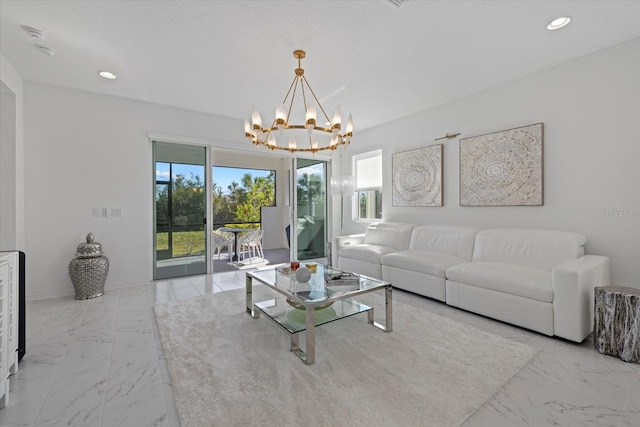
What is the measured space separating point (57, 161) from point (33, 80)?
101cm

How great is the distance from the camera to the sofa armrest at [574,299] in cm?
227

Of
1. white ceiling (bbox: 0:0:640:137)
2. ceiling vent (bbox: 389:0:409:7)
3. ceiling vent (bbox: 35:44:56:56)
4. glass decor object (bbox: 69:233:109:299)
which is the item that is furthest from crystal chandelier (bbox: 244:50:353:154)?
glass decor object (bbox: 69:233:109:299)

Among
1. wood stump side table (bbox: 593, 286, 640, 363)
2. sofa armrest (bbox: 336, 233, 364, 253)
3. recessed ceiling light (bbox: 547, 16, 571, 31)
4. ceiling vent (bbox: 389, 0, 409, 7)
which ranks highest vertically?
recessed ceiling light (bbox: 547, 16, 571, 31)

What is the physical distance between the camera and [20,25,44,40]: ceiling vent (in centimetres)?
245

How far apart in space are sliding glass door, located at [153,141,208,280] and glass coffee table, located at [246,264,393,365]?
2.16m

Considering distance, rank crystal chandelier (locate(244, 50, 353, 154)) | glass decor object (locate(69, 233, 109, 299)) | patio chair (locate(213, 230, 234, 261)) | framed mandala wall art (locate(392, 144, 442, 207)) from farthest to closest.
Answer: patio chair (locate(213, 230, 234, 261)), framed mandala wall art (locate(392, 144, 442, 207)), glass decor object (locate(69, 233, 109, 299)), crystal chandelier (locate(244, 50, 353, 154))

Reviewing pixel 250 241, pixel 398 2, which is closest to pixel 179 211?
pixel 250 241

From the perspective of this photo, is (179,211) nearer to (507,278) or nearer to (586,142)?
(507,278)

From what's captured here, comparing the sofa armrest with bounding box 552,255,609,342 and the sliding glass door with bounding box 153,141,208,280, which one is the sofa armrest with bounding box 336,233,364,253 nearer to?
the sliding glass door with bounding box 153,141,208,280

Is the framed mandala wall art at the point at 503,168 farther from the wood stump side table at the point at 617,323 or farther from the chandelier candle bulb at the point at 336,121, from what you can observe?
the chandelier candle bulb at the point at 336,121

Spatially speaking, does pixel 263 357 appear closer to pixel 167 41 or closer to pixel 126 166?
pixel 167 41

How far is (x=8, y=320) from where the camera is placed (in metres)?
1.80

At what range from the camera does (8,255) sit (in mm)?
1871

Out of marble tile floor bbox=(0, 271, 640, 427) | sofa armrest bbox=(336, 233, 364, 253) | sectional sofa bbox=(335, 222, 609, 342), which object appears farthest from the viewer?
sofa armrest bbox=(336, 233, 364, 253)
